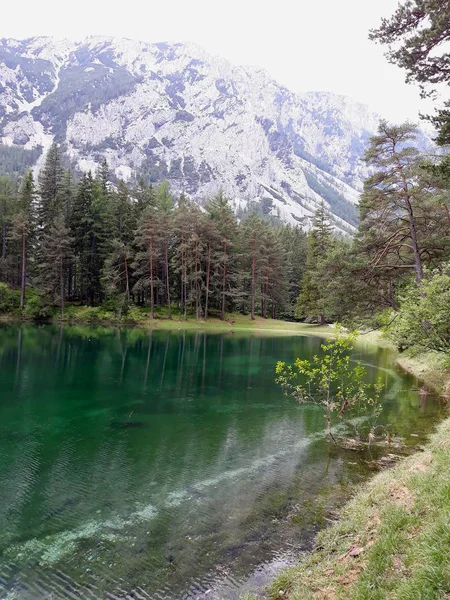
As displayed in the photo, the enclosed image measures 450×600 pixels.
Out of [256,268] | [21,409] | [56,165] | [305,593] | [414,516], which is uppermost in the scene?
[56,165]

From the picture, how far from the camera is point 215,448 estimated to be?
15367 millimetres

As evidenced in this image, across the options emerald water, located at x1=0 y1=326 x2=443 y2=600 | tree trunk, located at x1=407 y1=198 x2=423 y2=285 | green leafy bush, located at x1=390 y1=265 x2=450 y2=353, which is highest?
tree trunk, located at x1=407 y1=198 x2=423 y2=285

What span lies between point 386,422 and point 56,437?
46.1ft

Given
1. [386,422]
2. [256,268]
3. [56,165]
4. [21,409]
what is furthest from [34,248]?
[386,422]

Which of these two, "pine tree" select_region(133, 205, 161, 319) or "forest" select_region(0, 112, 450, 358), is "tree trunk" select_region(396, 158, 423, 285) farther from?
"pine tree" select_region(133, 205, 161, 319)

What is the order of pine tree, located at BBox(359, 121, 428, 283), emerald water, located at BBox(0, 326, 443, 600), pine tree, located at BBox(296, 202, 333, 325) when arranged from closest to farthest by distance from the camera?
emerald water, located at BBox(0, 326, 443, 600)
pine tree, located at BBox(359, 121, 428, 283)
pine tree, located at BBox(296, 202, 333, 325)

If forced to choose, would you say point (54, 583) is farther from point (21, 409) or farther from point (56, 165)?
point (56, 165)

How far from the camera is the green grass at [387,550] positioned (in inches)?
192

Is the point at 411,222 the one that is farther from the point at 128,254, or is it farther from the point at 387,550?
the point at 128,254

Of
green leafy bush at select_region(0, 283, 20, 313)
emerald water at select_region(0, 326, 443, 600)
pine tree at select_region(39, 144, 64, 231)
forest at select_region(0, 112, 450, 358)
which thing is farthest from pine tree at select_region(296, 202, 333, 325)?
green leafy bush at select_region(0, 283, 20, 313)

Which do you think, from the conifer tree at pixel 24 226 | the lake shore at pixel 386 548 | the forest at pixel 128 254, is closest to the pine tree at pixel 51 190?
the forest at pixel 128 254

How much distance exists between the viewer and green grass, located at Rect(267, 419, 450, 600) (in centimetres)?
487

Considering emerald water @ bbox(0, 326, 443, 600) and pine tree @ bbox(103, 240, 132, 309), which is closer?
emerald water @ bbox(0, 326, 443, 600)

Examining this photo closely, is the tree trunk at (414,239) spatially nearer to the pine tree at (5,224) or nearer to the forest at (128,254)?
the forest at (128,254)
